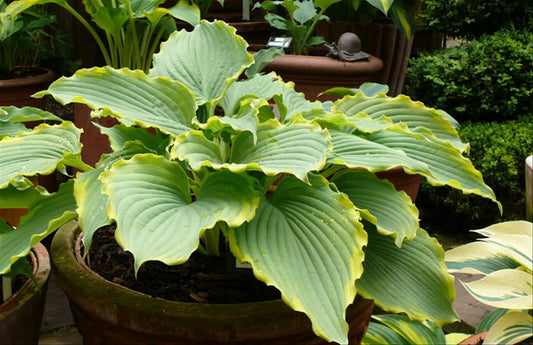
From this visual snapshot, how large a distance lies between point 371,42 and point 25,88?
164 centimetres

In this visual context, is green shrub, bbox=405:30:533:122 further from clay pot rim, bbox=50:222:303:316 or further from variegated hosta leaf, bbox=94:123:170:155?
clay pot rim, bbox=50:222:303:316

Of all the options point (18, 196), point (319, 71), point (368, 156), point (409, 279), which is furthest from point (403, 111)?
point (319, 71)

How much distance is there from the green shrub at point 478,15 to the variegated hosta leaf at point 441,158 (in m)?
1.89

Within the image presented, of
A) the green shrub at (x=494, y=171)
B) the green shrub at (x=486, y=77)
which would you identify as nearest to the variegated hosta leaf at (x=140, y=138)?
the green shrub at (x=494, y=171)

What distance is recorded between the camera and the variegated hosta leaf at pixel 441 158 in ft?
3.58

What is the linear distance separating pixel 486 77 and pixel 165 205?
2053 mm

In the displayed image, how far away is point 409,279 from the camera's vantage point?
1028 mm

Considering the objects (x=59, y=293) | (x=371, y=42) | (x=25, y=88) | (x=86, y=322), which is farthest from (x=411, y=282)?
(x=371, y=42)

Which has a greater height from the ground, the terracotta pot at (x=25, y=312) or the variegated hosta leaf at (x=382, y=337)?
the terracotta pot at (x=25, y=312)

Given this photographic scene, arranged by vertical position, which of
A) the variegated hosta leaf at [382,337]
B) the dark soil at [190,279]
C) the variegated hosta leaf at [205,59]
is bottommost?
the variegated hosta leaf at [382,337]

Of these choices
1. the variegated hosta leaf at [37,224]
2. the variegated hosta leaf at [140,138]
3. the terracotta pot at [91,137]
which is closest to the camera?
the variegated hosta leaf at [37,224]

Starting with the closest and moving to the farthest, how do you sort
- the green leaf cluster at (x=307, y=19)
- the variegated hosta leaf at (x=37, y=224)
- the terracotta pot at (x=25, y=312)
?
the variegated hosta leaf at (x=37, y=224) < the terracotta pot at (x=25, y=312) < the green leaf cluster at (x=307, y=19)

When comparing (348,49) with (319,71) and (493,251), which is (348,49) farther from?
(493,251)

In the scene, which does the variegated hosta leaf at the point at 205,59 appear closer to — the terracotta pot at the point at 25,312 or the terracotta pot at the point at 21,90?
the terracotta pot at the point at 25,312
